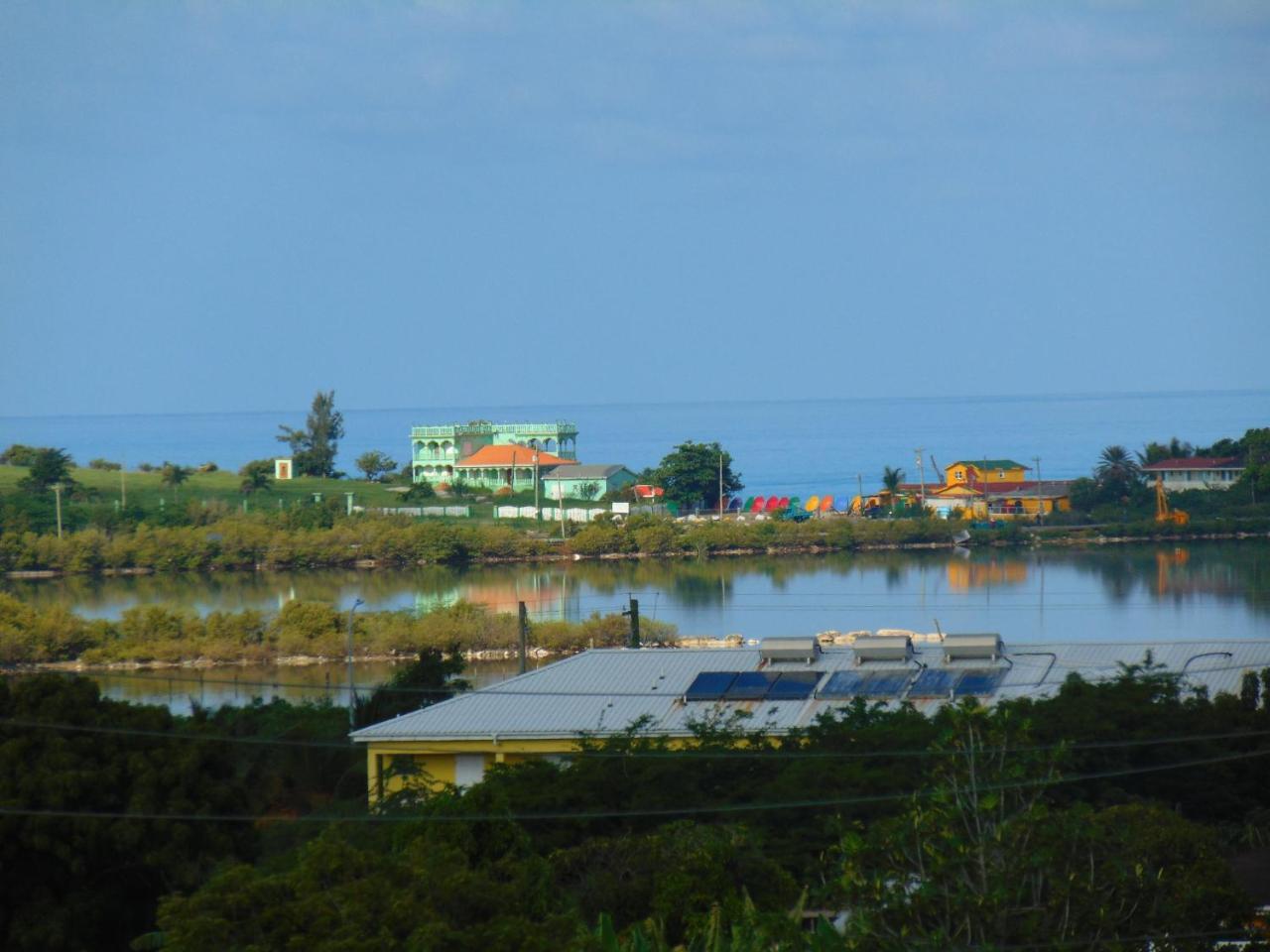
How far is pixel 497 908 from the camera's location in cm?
446

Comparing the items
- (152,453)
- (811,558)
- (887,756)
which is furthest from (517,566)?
(152,453)

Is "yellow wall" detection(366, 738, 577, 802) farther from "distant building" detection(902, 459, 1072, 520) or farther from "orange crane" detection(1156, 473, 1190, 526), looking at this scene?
"distant building" detection(902, 459, 1072, 520)

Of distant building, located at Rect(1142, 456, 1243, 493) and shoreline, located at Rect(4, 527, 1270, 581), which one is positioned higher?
distant building, located at Rect(1142, 456, 1243, 493)

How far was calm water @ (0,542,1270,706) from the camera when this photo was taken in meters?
20.1

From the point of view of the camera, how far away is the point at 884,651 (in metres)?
8.82

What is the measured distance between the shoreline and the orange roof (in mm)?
7656

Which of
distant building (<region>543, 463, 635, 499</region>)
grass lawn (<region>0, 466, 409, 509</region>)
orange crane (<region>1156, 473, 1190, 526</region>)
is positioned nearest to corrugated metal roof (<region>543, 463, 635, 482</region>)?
distant building (<region>543, 463, 635, 499</region>)

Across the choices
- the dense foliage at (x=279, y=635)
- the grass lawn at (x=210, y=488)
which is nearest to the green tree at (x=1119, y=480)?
the grass lawn at (x=210, y=488)

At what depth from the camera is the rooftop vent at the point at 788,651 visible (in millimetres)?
8883

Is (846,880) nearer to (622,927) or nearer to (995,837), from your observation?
(995,837)

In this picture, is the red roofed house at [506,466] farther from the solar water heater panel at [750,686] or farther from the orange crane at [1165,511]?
the solar water heater panel at [750,686]

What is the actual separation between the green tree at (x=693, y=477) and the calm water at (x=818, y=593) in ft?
19.9

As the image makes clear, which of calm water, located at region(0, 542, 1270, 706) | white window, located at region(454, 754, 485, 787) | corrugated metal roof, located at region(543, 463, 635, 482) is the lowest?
calm water, located at region(0, 542, 1270, 706)

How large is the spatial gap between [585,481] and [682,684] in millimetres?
27532
